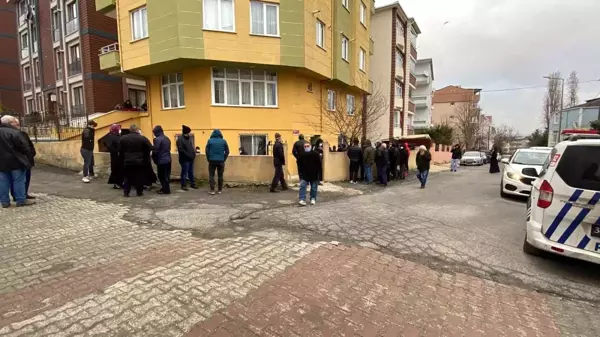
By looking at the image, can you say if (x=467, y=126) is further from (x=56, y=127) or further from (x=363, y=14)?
(x=56, y=127)

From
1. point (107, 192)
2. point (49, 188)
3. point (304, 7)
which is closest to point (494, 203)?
point (107, 192)

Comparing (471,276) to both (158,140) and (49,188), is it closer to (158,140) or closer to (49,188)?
(158,140)

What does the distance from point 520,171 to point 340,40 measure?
12505mm

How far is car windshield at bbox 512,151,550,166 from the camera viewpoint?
10.0 m

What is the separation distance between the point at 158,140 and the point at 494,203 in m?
9.51

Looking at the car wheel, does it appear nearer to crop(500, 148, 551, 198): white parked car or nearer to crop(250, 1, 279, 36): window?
crop(500, 148, 551, 198): white parked car

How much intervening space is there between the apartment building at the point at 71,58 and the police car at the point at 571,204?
23454 millimetres

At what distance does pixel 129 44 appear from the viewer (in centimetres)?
1529

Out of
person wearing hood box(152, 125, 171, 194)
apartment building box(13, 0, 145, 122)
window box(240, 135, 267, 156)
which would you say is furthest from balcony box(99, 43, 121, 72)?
person wearing hood box(152, 125, 171, 194)

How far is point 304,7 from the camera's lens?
1474 centimetres

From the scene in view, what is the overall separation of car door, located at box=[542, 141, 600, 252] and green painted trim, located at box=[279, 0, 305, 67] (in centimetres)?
1215

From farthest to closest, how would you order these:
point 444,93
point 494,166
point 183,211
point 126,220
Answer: point 444,93, point 494,166, point 183,211, point 126,220

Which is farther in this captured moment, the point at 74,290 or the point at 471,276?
the point at 471,276

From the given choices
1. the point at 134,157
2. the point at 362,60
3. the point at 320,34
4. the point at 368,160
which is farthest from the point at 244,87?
the point at 362,60
